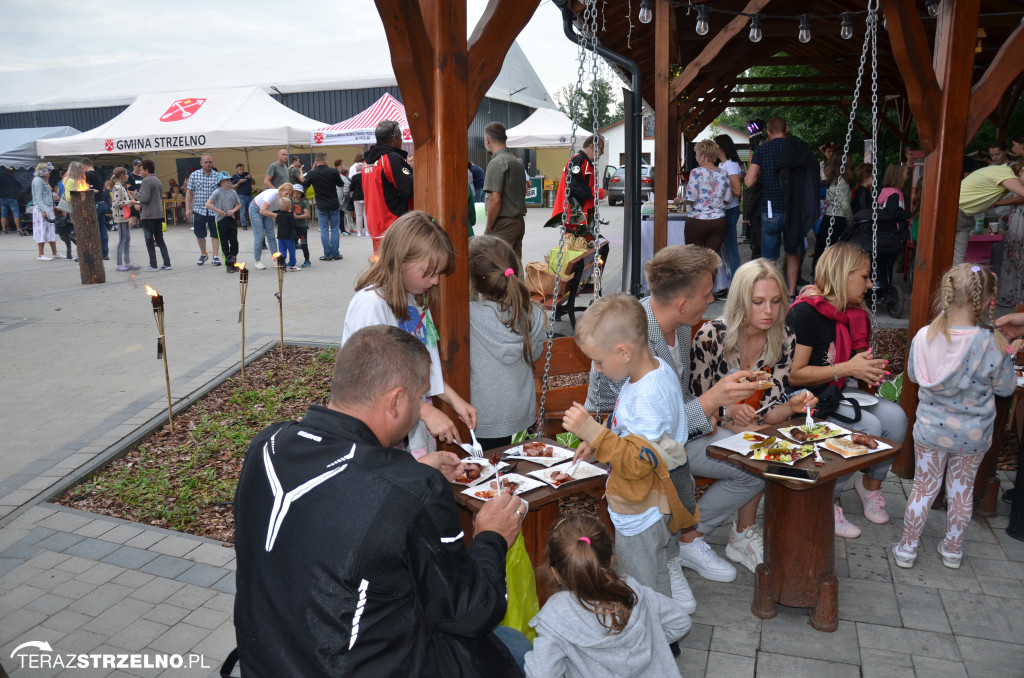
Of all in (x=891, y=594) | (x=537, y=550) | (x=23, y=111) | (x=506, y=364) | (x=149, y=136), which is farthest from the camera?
(x=23, y=111)

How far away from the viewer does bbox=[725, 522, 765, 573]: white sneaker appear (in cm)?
408

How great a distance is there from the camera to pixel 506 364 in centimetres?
406

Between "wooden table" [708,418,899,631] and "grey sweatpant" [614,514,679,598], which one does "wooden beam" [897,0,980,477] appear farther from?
"grey sweatpant" [614,514,679,598]

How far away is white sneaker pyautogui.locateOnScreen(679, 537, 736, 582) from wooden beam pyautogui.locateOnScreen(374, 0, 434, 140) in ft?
8.25

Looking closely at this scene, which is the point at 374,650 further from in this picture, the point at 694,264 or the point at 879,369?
the point at 879,369

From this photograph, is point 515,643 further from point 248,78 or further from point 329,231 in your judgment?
point 248,78

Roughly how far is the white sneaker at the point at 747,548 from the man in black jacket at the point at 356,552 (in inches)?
94.8

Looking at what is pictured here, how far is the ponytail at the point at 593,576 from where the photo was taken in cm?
252

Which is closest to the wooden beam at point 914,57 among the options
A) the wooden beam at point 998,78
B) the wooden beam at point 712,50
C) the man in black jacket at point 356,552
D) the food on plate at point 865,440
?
the wooden beam at point 998,78

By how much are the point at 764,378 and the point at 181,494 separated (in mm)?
3821

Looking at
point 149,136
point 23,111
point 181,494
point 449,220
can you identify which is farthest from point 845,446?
point 23,111

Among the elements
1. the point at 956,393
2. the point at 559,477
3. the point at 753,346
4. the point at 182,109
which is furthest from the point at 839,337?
the point at 182,109

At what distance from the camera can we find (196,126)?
2227 cm

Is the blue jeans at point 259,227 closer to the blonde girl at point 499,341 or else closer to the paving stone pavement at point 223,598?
the paving stone pavement at point 223,598
